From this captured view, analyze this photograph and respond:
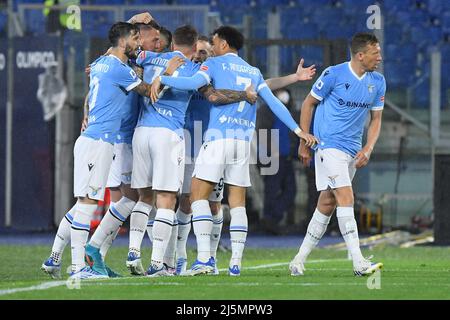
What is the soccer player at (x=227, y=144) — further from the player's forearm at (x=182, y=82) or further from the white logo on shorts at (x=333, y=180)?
the white logo on shorts at (x=333, y=180)

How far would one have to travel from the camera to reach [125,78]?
10844 mm

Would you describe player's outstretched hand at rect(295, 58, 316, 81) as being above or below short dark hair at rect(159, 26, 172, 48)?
below

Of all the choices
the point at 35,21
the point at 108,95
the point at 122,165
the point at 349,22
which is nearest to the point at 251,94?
the point at 108,95

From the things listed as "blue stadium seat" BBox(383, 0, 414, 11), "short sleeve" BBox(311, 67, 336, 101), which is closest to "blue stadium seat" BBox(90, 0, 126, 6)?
"blue stadium seat" BBox(383, 0, 414, 11)

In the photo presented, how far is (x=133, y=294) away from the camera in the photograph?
348 inches

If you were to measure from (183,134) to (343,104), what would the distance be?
4.96ft

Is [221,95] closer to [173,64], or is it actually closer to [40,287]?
[173,64]

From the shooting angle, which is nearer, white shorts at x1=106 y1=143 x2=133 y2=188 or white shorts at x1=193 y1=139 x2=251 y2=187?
white shorts at x1=193 y1=139 x2=251 y2=187

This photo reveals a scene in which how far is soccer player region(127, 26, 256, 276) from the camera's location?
434 inches

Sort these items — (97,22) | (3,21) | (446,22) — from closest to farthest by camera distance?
(97,22) → (3,21) → (446,22)

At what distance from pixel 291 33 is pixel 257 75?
12.0 m

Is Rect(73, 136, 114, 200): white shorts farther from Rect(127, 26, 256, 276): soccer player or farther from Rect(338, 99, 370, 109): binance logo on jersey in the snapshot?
Rect(338, 99, 370, 109): binance logo on jersey

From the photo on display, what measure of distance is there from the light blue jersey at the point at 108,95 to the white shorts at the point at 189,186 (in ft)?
4.06
